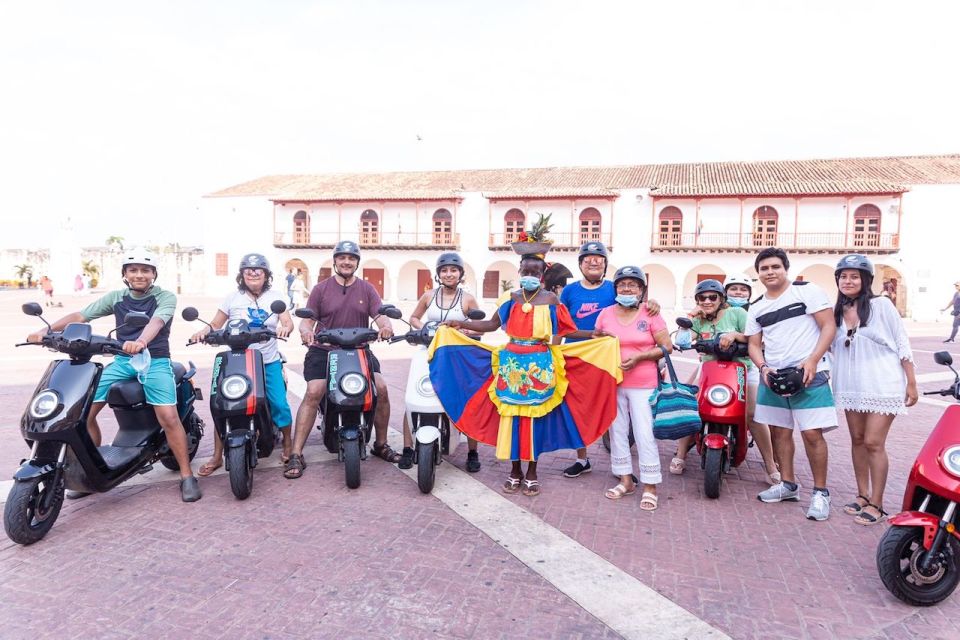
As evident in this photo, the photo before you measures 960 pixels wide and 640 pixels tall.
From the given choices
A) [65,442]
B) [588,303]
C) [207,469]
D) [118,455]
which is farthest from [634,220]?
[65,442]

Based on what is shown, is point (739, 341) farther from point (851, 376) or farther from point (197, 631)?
point (197, 631)

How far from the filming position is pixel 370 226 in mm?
35562

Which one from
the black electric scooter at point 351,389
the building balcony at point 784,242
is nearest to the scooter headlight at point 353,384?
the black electric scooter at point 351,389

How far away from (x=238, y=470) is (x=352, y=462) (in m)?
0.80

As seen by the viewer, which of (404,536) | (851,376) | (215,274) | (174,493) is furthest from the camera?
(215,274)

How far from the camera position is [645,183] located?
31703 mm

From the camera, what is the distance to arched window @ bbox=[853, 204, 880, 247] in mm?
28344

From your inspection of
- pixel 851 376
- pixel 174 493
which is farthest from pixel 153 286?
pixel 851 376

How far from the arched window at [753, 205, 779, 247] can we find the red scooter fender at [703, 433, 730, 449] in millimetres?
28516

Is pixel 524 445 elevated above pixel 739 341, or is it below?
below

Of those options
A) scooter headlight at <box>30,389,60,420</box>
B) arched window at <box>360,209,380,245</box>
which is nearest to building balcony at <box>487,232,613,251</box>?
arched window at <box>360,209,380,245</box>

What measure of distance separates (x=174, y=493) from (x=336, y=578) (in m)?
1.92

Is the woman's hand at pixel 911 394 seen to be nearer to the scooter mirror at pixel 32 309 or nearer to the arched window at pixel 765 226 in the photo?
the scooter mirror at pixel 32 309

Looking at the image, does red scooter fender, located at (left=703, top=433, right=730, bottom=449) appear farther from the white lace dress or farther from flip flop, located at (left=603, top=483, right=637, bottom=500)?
the white lace dress
